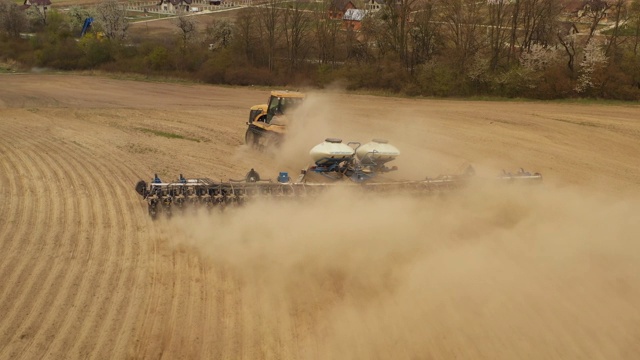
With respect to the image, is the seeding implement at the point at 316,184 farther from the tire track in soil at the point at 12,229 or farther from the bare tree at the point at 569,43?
the bare tree at the point at 569,43

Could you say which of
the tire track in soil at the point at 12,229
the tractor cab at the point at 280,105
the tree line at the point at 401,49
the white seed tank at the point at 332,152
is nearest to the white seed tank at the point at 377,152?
the white seed tank at the point at 332,152

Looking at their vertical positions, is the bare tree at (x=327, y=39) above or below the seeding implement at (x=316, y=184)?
above

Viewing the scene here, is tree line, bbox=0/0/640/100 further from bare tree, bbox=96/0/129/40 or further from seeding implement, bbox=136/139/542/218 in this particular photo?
seeding implement, bbox=136/139/542/218

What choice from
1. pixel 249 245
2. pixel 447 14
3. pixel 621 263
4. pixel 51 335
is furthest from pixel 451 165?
pixel 447 14

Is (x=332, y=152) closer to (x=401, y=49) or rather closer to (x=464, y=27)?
(x=464, y=27)

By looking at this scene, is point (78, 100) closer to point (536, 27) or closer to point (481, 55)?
point (481, 55)
